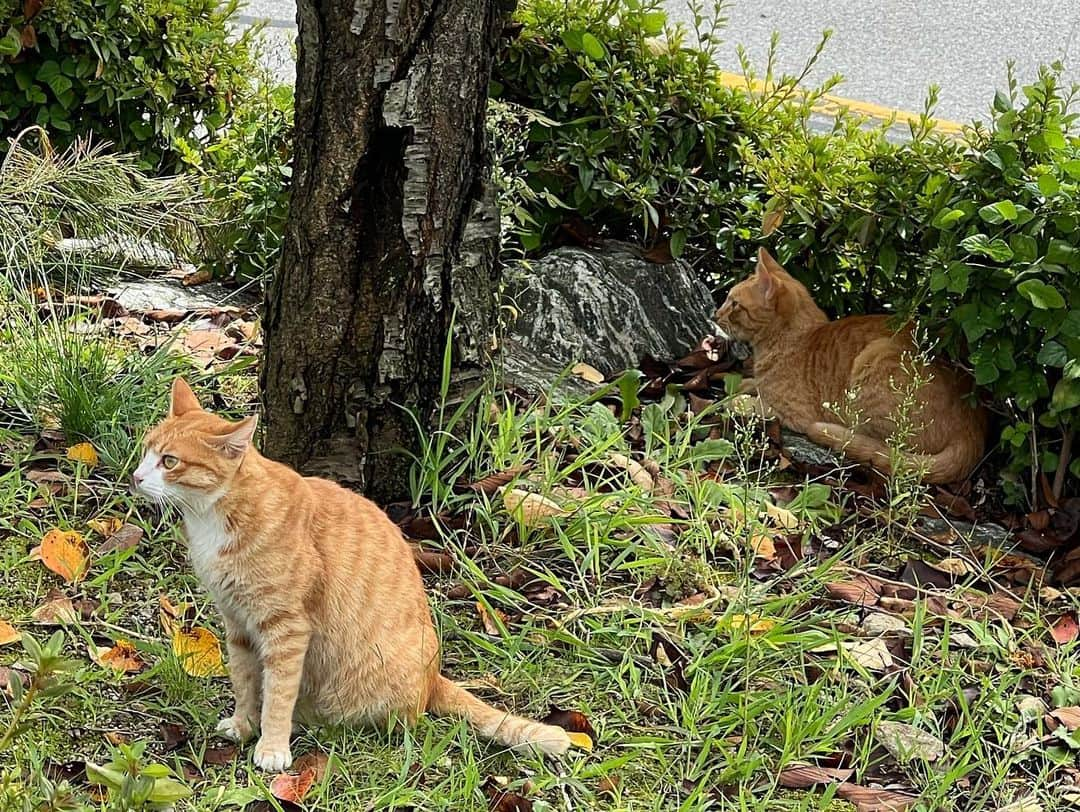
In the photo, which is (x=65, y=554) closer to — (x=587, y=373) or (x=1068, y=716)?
(x=587, y=373)

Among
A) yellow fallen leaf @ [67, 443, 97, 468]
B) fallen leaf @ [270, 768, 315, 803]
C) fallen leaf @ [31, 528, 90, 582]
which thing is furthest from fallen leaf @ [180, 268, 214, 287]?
fallen leaf @ [270, 768, 315, 803]

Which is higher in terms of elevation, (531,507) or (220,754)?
(531,507)

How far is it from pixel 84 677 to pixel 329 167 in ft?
4.90

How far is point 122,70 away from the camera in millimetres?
5367

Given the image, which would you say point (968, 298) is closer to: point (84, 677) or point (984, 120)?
point (84, 677)

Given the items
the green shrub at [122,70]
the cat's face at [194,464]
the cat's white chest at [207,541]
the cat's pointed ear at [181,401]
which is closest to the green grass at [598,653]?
the cat's white chest at [207,541]

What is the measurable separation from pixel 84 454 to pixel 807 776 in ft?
7.62

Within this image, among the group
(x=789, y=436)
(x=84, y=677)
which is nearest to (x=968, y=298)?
(x=789, y=436)

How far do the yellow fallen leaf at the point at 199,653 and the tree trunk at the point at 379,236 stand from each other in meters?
0.69

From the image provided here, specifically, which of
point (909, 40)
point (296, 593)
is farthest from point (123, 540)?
point (909, 40)

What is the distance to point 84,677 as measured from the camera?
3.12 meters

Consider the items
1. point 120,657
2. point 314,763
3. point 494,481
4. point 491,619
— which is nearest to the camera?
point 314,763

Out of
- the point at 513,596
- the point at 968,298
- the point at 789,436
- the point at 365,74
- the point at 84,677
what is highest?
the point at 365,74

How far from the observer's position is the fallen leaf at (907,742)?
309cm
